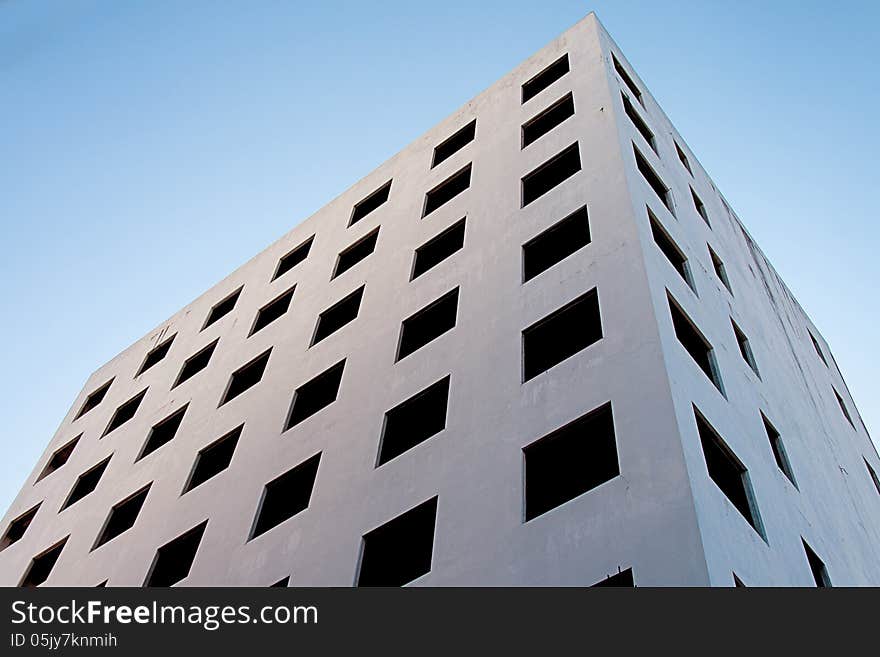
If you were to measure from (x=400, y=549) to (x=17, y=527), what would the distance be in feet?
58.3

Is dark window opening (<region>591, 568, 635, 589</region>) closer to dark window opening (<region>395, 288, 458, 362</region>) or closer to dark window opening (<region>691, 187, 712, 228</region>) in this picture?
dark window opening (<region>395, 288, 458, 362</region>)

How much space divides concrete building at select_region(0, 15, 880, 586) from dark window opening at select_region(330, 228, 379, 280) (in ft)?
0.34

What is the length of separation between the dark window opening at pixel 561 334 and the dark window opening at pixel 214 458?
28.5 ft

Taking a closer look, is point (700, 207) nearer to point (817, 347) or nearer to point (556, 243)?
point (556, 243)

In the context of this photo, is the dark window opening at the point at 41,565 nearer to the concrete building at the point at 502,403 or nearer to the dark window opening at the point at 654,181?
the concrete building at the point at 502,403

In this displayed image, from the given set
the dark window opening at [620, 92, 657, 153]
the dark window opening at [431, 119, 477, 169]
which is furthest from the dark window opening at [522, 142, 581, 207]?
the dark window opening at [431, 119, 477, 169]

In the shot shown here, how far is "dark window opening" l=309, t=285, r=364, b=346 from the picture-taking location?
78.4 ft

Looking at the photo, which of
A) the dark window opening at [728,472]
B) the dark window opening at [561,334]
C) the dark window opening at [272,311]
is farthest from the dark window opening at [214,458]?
the dark window opening at [728,472]

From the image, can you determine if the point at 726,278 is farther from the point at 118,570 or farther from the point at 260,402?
the point at 118,570

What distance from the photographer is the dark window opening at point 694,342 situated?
17172 millimetres

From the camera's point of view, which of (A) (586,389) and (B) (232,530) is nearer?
(A) (586,389)

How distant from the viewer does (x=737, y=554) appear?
12539 millimetres
